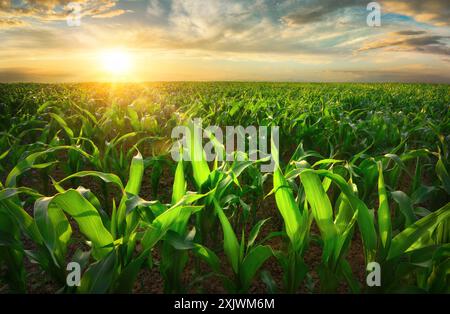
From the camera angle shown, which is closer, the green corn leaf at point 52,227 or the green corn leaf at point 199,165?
the green corn leaf at point 52,227

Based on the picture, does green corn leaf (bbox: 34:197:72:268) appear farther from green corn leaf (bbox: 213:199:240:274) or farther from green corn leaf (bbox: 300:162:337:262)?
green corn leaf (bbox: 300:162:337:262)

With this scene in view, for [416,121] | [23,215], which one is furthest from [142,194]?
[416,121]

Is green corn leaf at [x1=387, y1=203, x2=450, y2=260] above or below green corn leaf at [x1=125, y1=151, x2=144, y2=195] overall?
below

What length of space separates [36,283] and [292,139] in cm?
274

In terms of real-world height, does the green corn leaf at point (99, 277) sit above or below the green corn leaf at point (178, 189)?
below

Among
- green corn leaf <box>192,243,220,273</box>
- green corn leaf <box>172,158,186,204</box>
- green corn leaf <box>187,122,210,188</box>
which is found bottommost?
green corn leaf <box>192,243,220,273</box>

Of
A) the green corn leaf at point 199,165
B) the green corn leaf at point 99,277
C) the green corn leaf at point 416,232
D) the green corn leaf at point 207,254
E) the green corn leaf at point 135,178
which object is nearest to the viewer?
the green corn leaf at point 99,277

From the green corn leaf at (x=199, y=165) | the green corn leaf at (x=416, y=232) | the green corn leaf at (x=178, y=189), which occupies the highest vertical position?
the green corn leaf at (x=199, y=165)

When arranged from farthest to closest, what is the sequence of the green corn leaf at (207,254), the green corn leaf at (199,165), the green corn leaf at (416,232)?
the green corn leaf at (199,165), the green corn leaf at (207,254), the green corn leaf at (416,232)

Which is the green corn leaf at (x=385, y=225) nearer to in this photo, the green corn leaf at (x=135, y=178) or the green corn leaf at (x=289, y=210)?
the green corn leaf at (x=289, y=210)

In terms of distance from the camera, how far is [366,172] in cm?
209

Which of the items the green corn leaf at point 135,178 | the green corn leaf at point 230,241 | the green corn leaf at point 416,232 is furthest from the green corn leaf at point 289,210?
the green corn leaf at point 135,178

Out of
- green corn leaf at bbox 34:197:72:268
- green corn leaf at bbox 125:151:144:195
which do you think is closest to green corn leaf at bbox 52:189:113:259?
green corn leaf at bbox 34:197:72:268
